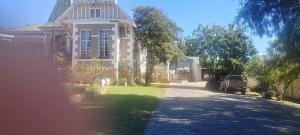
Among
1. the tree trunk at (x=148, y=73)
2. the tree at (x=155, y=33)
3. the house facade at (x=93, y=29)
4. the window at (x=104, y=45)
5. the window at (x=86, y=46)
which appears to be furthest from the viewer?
the tree at (x=155, y=33)

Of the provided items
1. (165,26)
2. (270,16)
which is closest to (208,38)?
(165,26)

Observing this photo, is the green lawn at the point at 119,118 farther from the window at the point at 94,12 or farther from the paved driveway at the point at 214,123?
the window at the point at 94,12

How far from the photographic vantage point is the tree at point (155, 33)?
44.0 m

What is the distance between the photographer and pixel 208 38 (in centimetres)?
5122

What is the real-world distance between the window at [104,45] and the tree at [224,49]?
1405cm

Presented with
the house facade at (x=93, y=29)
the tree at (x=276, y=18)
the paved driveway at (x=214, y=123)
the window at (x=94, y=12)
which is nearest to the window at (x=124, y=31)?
the house facade at (x=93, y=29)

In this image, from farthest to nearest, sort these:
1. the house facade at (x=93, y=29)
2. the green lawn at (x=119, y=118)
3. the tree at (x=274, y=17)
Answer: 1. the house facade at (x=93, y=29)
2. the tree at (x=274, y=17)
3. the green lawn at (x=119, y=118)

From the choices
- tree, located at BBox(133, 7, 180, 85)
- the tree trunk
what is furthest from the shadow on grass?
tree, located at BBox(133, 7, 180, 85)

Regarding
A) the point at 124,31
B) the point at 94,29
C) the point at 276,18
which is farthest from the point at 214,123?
the point at 124,31

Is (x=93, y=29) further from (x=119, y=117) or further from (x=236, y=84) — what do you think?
(x=119, y=117)

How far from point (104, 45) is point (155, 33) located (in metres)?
7.29

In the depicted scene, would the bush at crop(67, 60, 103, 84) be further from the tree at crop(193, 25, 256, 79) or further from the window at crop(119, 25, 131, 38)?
the tree at crop(193, 25, 256, 79)

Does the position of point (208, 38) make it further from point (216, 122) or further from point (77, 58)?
point (216, 122)

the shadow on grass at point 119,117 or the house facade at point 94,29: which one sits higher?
the house facade at point 94,29
